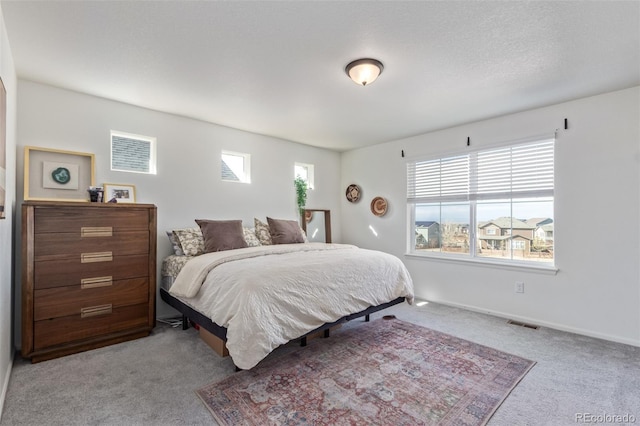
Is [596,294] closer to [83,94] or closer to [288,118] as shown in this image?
[288,118]

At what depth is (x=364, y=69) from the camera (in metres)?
2.38

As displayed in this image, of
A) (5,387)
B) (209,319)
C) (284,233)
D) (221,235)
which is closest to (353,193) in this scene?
(284,233)

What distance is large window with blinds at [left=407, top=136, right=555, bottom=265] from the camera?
3.40m

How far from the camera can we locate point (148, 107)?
340cm

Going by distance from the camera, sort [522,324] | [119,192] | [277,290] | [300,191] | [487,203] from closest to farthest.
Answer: [277,290] → [119,192] → [522,324] → [487,203] → [300,191]

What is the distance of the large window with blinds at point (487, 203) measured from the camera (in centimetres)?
340

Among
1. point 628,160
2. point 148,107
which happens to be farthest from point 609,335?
point 148,107

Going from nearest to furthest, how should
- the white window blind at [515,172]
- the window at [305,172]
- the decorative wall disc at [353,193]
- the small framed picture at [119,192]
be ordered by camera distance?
the small framed picture at [119,192], the white window blind at [515,172], the window at [305,172], the decorative wall disc at [353,193]

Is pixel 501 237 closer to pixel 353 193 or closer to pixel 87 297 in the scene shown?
pixel 353 193

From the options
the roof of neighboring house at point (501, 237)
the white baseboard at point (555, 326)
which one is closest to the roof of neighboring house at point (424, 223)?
the roof of neighboring house at point (501, 237)

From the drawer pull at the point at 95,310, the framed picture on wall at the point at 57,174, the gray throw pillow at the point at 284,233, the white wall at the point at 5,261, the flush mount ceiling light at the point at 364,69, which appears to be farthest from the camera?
the gray throw pillow at the point at 284,233

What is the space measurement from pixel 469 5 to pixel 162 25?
6.06ft

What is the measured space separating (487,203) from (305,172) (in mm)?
2720

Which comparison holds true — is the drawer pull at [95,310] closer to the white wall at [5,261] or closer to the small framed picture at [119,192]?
the white wall at [5,261]
